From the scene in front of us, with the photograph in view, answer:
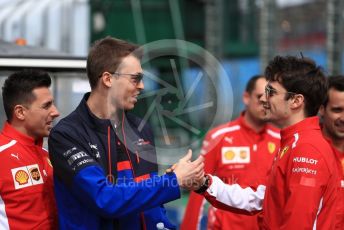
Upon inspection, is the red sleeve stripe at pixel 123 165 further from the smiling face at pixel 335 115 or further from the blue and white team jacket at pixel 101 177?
the smiling face at pixel 335 115

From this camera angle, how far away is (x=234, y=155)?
6.34m

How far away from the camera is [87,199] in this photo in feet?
11.3

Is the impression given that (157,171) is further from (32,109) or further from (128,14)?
(128,14)

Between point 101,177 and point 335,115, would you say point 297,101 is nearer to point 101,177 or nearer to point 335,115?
point 335,115

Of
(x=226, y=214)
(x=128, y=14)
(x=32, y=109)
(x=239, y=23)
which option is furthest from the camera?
(x=239, y=23)

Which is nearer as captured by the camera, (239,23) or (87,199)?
(87,199)

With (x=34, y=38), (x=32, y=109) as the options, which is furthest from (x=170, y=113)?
(x=34, y=38)

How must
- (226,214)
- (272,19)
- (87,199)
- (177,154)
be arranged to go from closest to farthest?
(87,199)
(177,154)
(226,214)
(272,19)

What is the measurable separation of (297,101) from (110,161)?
104cm

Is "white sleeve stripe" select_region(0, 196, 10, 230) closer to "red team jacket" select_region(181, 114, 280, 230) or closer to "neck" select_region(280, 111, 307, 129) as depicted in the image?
"neck" select_region(280, 111, 307, 129)

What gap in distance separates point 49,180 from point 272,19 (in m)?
7.58

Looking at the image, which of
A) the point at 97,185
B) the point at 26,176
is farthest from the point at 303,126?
the point at 26,176

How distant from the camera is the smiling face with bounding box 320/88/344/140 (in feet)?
15.8

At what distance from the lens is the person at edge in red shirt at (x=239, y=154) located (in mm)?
6109
